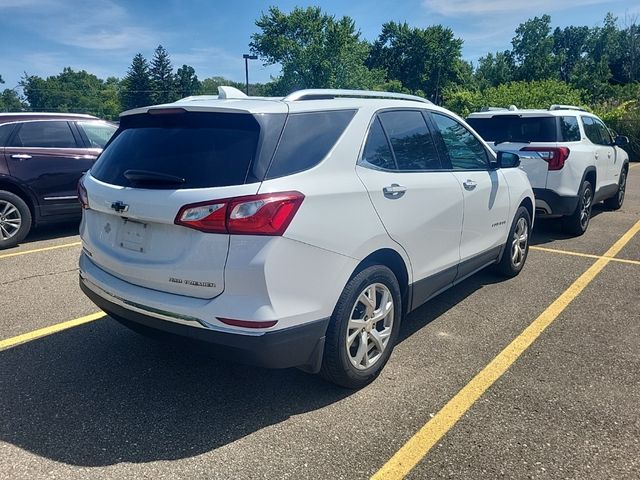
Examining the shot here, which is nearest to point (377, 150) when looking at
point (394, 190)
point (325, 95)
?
point (394, 190)

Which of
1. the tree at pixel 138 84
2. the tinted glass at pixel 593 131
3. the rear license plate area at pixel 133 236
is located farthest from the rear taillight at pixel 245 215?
the tree at pixel 138 84

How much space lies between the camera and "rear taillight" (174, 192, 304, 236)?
8.16ft

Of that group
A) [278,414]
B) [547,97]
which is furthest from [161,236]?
[547,97]

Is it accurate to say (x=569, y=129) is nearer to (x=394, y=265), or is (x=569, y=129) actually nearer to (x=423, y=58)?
(x=394, y=265)

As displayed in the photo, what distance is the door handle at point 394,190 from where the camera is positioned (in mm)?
3160

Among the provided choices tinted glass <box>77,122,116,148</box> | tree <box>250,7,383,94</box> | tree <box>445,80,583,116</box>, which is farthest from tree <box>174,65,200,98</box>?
tinted glass <box>77,122,116,148</box>

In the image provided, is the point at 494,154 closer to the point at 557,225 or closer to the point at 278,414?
the point at 278,414

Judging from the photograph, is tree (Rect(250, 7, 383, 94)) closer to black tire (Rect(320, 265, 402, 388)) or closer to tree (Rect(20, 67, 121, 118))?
tree (Rect(20, 67, 121, 118))

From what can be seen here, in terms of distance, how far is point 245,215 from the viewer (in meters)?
2.49

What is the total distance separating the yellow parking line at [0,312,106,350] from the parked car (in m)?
3.31

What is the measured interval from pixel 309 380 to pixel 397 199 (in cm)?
130

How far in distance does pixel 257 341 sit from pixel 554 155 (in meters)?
5.50

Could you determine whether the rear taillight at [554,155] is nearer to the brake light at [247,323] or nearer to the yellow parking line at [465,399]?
the yellow parking line at [465,399]

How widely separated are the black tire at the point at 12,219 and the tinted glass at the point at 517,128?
21.2 ft
